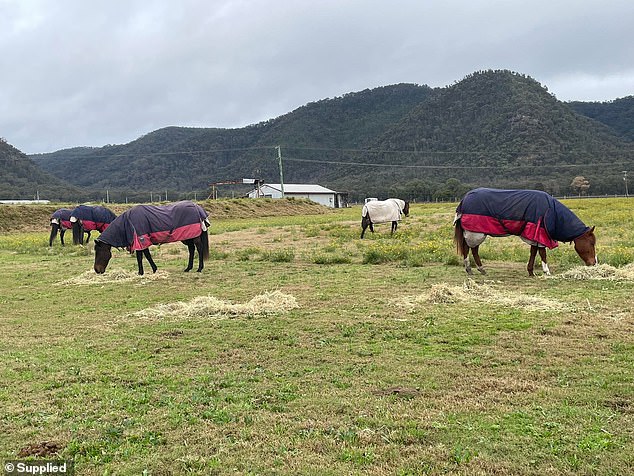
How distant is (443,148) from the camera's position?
106 meters

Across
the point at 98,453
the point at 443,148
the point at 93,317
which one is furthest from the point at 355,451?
the point at 443,148

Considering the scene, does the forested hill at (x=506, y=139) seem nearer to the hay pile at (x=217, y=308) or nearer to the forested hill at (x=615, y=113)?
the forested hill at (x=615, y=113)

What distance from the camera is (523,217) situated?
11.6 metres

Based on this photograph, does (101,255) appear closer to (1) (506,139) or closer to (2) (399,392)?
(2) (399,392)

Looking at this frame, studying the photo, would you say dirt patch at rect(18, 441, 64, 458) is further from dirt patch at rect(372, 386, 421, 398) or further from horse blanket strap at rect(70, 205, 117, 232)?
horse blanket strap at rect(70, 205, 117, 232)

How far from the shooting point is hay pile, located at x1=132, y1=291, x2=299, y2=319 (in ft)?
28.4

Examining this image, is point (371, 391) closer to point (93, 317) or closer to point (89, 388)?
point (89, 388)

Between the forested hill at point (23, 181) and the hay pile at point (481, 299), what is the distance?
71.6 meters

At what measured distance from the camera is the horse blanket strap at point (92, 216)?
22562mm

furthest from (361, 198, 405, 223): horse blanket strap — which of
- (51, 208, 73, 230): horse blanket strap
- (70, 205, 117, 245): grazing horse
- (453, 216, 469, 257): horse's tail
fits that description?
(51, 208, 73, 230): horse blanket strap

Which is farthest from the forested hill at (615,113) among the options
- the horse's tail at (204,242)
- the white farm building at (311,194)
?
the horse's tail at (204,242)

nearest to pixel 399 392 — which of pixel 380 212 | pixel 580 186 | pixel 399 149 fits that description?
pixel 380 212

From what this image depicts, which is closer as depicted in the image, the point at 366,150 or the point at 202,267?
the point at 202,267

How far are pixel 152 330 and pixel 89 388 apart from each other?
98.9 inches
